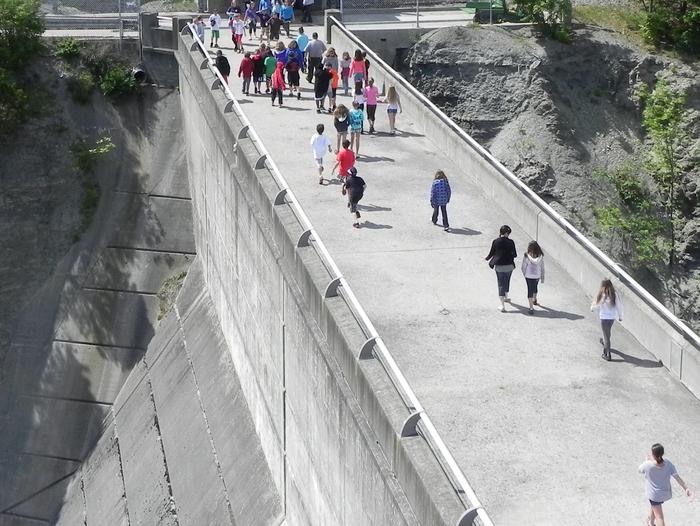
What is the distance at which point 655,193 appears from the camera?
29422mm

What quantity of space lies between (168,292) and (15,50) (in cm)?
731

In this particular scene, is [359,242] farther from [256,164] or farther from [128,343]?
[128,343]

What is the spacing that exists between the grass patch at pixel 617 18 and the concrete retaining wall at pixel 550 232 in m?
7.93

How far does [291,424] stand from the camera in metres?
19.1

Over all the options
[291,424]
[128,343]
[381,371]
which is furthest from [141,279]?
[381,371]

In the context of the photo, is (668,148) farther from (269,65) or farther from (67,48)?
(67,48)

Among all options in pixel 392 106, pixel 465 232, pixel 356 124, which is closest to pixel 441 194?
pixel 465 232

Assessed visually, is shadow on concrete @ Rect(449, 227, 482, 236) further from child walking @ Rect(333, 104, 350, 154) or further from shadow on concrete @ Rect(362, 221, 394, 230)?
child walking @ Rect(333, 104, 350, 154)

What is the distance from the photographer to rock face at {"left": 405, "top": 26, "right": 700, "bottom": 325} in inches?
1160

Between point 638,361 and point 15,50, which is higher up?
point 15,50

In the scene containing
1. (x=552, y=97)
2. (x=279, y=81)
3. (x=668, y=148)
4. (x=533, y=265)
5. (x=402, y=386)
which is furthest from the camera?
(x=552, y=97)

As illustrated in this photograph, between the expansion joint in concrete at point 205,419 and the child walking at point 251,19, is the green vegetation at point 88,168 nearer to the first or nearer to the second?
the expansion joint in concrete at point 205,419

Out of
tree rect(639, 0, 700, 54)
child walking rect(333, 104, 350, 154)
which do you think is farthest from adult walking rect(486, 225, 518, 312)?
tree rect(639, 0, 700, 54)

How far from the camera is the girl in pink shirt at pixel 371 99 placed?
2469cm
